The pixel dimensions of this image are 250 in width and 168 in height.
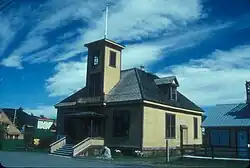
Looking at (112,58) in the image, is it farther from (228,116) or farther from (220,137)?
(220,137)

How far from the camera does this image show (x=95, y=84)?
32.7 metres

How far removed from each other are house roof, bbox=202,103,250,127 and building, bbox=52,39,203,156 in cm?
364

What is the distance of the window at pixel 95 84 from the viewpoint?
106ft

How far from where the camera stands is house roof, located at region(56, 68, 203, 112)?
1167 inches

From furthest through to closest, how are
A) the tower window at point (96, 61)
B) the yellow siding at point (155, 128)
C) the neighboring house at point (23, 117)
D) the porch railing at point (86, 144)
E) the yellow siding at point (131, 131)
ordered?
the neighboring house at point (23, 117) → the tower window at point (96, 61) → the yellow siding at point (155, 128) → the yellow siding at point (131, 131) → the porch railing at point (86, 144)

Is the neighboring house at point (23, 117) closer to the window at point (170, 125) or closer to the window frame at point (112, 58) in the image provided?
the window frame at point (112, 58)

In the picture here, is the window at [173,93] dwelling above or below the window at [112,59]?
below

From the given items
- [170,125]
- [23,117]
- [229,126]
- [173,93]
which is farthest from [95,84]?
[23,117]

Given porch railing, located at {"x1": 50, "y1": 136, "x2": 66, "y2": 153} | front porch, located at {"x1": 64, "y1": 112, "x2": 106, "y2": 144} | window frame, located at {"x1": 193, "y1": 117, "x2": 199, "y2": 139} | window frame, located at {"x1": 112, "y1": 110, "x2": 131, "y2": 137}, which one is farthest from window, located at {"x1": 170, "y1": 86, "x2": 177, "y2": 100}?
porch railing, located at {"x1": 50, "y1": 136, "x2": 66, "y2": 153}

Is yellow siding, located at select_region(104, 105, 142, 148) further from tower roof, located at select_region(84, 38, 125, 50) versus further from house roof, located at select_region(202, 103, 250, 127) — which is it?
tower roof, located at select_region(84, 38, 125, 50)

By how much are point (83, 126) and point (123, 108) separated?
5409mm

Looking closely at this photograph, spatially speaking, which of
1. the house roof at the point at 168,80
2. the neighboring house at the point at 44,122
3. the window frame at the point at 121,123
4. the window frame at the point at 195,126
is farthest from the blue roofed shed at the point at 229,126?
the neighboring house at the point at 44,122

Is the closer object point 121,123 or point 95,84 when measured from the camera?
point 121,123

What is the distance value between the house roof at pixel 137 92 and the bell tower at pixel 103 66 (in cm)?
86
